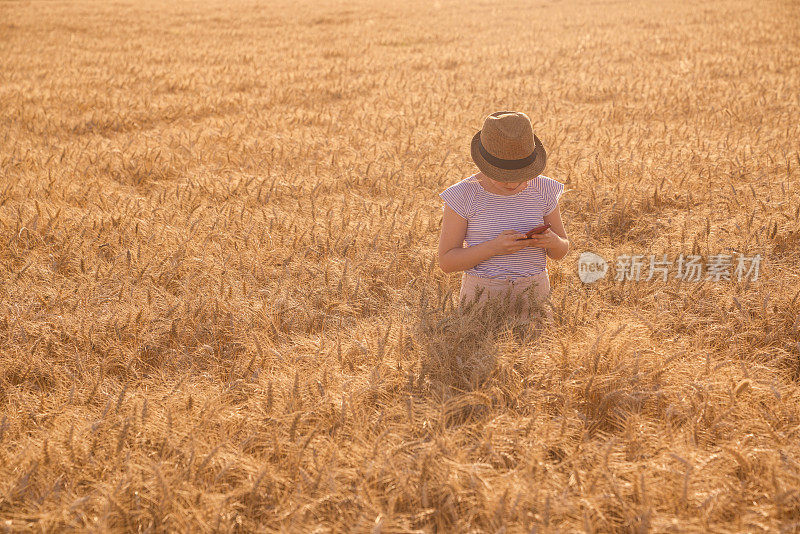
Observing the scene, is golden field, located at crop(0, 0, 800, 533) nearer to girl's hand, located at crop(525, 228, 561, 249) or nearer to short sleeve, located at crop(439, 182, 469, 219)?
girl's hand, located at crop(525, 228, 561, 249)

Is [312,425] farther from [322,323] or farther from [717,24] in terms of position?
[717,24]

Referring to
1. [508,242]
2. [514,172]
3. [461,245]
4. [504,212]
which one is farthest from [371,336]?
[514,172]

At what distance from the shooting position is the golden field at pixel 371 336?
5.76 ft

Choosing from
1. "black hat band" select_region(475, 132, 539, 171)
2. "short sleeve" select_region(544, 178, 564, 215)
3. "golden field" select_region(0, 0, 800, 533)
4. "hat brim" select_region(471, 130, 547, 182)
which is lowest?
"golden field" select_region(0, 0, 800, 533)

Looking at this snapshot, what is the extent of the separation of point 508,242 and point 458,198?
333 mm

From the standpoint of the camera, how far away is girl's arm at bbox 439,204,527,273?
8.56 feet

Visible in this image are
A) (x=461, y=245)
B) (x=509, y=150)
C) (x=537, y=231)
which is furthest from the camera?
(x=461, y=245)

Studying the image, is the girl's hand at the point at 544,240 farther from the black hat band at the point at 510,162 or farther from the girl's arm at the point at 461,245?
the black hat band at the point at 510,162

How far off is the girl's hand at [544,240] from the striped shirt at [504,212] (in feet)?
0.55

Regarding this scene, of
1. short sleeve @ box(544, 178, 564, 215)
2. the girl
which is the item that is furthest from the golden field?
short sleeve @ box(544, 178, 564, 215)

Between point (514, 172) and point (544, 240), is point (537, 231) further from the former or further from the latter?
point (514, 172)

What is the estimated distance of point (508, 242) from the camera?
2.60 metres

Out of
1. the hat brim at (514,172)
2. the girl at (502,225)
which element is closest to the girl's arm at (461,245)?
the girl at (502,225)

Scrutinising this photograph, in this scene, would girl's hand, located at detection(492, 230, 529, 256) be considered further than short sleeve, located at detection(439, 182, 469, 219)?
No
